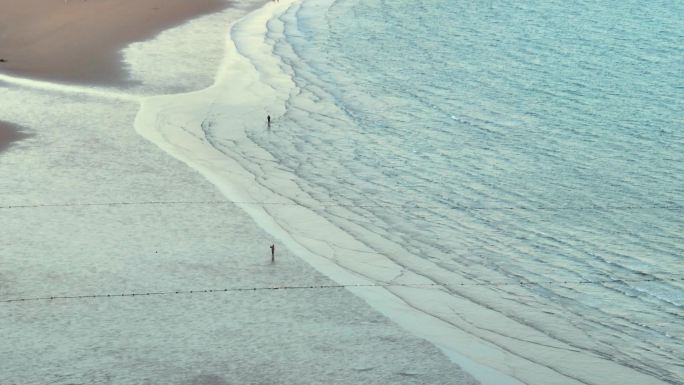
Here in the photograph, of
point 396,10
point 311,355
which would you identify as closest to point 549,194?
point 311,355

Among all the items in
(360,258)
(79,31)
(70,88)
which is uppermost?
(360,258)

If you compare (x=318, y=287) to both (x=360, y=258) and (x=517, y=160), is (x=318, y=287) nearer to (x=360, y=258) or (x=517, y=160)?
(x=360, y=258)

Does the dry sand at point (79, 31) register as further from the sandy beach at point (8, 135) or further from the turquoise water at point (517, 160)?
the sandy beach at point (8, 135)

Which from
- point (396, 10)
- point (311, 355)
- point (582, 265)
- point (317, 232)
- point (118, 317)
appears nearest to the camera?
point (311, 355)

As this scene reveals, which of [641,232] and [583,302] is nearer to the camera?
[583,302]

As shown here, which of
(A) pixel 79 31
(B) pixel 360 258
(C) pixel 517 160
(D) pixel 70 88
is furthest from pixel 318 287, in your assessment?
(A) pixel 79 31

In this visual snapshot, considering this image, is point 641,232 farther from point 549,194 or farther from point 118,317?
point 118,317

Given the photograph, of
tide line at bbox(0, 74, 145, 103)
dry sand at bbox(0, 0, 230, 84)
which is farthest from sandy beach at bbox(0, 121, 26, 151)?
dry sand at bbox(0, 0, 230, 84)
